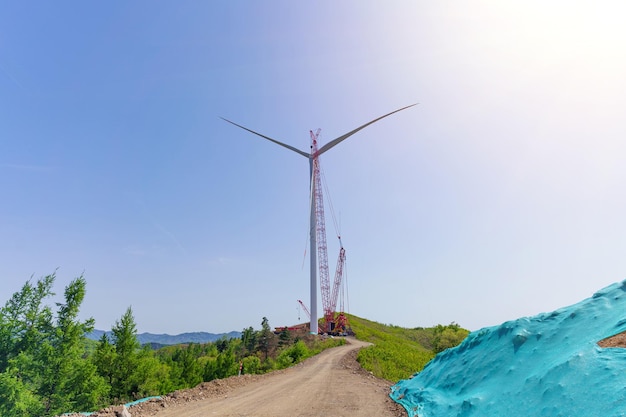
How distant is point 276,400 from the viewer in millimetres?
19672

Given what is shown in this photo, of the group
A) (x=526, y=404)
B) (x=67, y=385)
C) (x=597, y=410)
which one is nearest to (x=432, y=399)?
(x=526, y=404)

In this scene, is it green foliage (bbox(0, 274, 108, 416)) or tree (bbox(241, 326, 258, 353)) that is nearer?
green foliage (bbox(0, 274, 108, 416))

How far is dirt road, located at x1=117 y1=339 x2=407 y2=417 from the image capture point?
1673 centimetres

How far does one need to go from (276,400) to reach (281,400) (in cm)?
31

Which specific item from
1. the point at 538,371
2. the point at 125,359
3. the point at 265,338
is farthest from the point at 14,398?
the point at 265,338

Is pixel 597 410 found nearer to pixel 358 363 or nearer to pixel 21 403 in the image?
pixel 358 363

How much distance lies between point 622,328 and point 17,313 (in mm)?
50388

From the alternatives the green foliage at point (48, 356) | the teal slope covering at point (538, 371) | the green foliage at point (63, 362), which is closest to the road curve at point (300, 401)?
the teal slope covering at point (538, 371)

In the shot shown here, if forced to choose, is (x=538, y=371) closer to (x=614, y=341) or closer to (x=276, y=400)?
(x=614, y=341)

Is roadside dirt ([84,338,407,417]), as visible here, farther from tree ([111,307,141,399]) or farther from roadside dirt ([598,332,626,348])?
tree ([111,307,141,399])

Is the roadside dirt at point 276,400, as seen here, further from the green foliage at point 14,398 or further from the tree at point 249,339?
the tree at point 249,339

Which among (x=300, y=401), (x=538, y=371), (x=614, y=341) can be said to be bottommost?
(x=300, y=401)

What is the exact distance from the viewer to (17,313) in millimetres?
35531

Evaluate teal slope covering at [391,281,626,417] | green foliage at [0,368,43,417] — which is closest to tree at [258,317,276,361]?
green foliage at [0,368,43,417]
